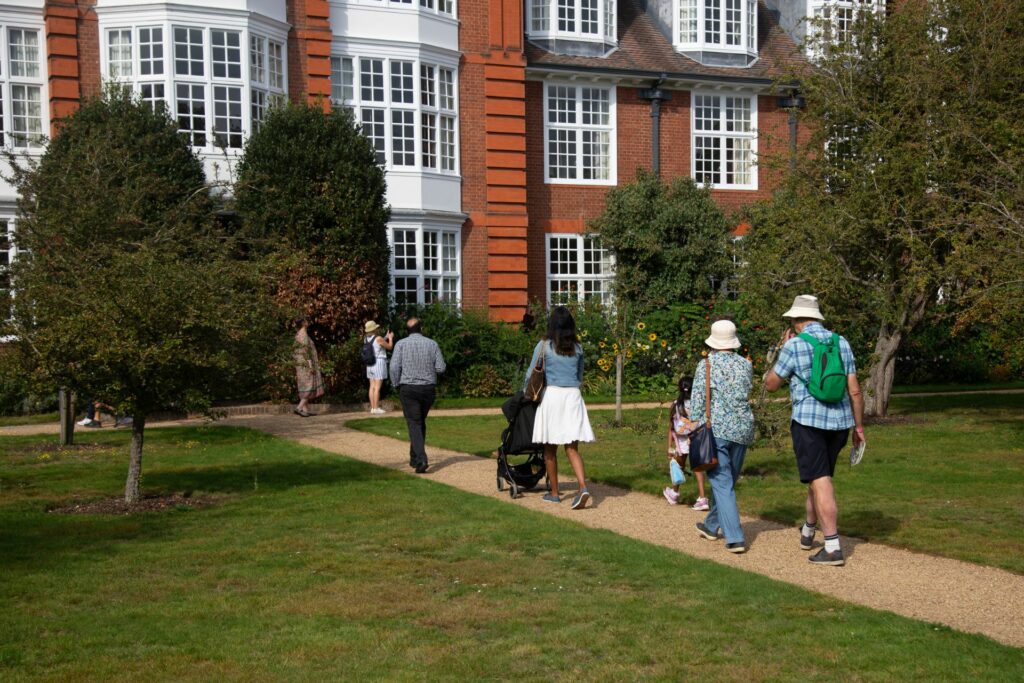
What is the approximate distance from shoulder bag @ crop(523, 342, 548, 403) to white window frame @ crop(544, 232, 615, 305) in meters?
16.2

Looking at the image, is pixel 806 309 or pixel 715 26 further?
pixel 715 26

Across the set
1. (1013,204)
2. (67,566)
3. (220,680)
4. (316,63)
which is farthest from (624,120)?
(220,680)

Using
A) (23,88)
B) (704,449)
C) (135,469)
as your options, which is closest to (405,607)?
(704,449)

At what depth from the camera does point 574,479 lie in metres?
13.0

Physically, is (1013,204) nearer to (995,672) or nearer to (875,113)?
(875,113)

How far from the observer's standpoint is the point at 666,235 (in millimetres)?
26078

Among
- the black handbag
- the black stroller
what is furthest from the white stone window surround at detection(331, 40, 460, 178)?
the black handbag

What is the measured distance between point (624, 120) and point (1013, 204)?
14566 millimetres

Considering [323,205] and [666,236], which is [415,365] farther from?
[666,236]

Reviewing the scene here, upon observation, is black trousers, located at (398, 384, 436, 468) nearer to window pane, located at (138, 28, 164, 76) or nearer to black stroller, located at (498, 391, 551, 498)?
black stroller, located at (498, 391, 551, 498)

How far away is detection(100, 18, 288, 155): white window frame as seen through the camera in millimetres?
22312

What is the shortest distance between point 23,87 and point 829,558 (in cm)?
1947

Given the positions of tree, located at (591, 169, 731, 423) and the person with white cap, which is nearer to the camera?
the person with white cap

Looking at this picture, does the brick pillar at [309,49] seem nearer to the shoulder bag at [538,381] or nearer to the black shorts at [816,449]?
the shoulder bag at [538,381]
